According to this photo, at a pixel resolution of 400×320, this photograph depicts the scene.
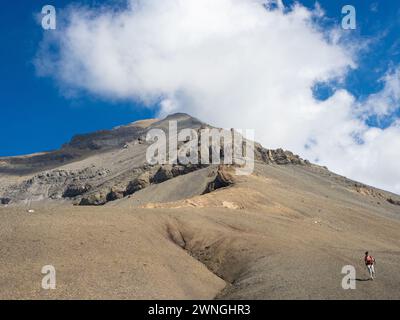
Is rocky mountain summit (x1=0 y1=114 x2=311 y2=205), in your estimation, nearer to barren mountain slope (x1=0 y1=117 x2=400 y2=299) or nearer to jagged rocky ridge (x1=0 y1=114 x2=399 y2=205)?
jagged rocky ridge (x1=0 y1=114 x2=399 y2=205)

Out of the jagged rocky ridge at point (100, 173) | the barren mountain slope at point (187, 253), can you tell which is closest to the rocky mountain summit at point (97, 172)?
the jagged rocky ridge at point (100, 173)

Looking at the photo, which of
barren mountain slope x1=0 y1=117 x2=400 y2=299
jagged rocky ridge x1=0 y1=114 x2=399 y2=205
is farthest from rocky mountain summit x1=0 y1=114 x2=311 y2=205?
barren mountain slope x1=0 y1=117 x2=400 y2=299

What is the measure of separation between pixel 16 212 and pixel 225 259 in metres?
14.2

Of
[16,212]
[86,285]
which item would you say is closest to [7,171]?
[16,212]

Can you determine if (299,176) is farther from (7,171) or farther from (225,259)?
(7,171)

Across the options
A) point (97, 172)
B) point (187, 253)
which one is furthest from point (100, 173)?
point (187, 253)

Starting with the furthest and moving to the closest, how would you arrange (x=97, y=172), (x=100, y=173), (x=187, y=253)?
1. (x=97, y=172)
2. (x=100, y=173)
3. (x=187, y=253)

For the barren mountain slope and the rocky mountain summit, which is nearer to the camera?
the barren mountain slope

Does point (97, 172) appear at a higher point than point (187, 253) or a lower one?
higher

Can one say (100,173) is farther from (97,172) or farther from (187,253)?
(187,253)

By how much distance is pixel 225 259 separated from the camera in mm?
32062

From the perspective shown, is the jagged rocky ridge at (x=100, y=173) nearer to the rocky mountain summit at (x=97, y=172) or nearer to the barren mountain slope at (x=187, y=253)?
the rocky mountain summit at (x=97, y=172)

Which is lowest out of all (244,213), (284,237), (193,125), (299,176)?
(284,237)
